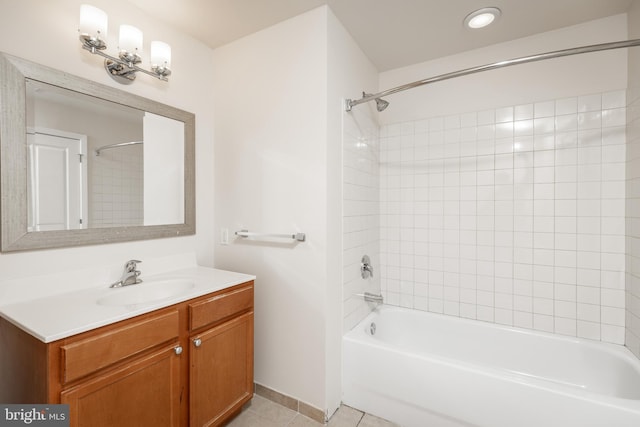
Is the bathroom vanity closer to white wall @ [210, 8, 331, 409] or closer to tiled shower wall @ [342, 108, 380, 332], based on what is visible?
white wall @ [210, 8, 331, 409]

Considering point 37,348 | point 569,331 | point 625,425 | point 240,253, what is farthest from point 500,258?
point 37,348

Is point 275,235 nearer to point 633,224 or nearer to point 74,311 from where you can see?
point 74,311

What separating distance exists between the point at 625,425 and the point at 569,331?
29.0 inches

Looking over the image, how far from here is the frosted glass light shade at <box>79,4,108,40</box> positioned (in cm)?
131

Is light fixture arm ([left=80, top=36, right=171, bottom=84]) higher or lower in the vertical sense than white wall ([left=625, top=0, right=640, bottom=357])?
higher

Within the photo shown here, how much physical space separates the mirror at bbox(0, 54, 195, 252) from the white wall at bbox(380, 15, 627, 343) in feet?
5.40

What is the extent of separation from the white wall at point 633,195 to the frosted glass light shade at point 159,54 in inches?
102

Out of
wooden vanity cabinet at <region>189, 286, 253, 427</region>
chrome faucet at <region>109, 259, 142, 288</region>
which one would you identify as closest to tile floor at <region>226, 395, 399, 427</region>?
wooden vanity cabinet at <region>189, 286, 253, 427</region>

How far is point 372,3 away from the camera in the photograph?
1613mm

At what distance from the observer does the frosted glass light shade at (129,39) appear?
1.48 metres

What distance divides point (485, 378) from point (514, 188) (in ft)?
4.07

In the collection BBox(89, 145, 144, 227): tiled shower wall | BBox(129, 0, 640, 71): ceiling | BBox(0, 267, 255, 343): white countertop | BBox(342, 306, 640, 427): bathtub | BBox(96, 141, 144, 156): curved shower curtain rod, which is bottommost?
BBox(342, 306, 640, 427): bathtub

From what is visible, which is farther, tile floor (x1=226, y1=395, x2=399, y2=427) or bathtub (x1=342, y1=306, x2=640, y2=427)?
tile floor (x1=226, y1=395, x2=399, y2=427)

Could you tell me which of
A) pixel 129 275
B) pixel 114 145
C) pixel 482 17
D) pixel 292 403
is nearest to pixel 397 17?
pixel 482 17
